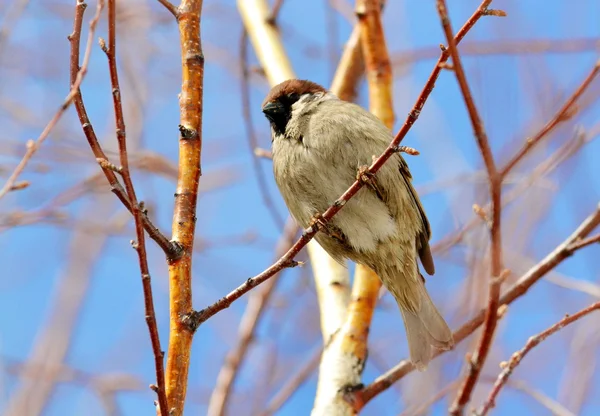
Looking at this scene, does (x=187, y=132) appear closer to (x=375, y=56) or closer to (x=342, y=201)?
(x=342, y=201)

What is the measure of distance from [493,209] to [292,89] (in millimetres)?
2017

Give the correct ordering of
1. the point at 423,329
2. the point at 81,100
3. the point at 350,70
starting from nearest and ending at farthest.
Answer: the point at 81,100
the point at 423,329
the point at 350,70

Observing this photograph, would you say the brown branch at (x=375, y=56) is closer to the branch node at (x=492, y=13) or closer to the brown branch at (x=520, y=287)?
the brown branch at (x=520, y=287)

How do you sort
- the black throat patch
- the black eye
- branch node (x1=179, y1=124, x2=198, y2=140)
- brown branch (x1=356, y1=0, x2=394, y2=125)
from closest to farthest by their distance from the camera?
branch node (x1=179, y1=124, x2=198, y2=140)
the black throat patch
the black eye
brown branch (x1=356, y1=0, x2=394, y2=125)

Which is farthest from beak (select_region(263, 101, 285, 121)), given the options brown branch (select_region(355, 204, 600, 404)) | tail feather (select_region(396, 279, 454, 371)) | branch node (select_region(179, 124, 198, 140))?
brown branch (select_region(355, 204, 600, 404))

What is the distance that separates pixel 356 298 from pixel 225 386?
686 millimetres

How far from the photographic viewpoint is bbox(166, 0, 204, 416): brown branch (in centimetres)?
186

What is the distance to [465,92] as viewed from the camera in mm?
1597

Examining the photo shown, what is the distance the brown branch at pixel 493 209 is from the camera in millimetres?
1584

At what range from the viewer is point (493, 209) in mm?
1651

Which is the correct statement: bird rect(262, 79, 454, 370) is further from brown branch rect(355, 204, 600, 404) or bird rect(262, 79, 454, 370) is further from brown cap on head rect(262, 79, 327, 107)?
brown cap on head rect(262, 79, 327, 107)

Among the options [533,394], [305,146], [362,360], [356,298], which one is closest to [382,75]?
[305,146]

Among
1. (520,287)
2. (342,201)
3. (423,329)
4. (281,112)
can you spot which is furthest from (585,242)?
(281,112)

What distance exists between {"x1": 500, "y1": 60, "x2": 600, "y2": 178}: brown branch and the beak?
69.5 inches
